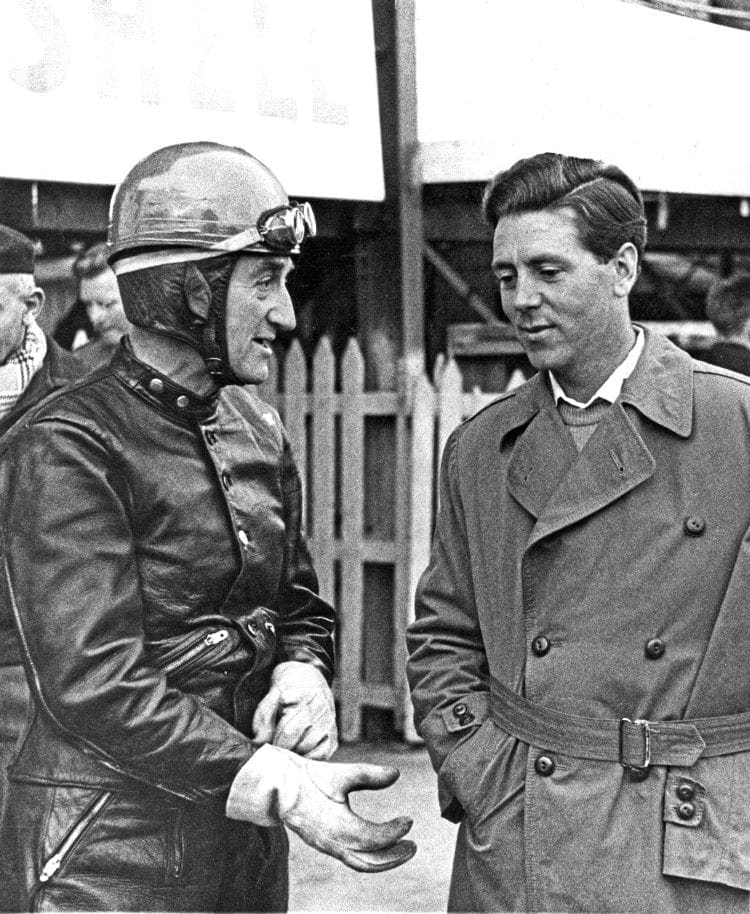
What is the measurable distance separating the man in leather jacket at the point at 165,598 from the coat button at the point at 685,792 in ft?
2.04

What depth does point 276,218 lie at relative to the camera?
2.58 meters

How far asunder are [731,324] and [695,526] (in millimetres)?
1388

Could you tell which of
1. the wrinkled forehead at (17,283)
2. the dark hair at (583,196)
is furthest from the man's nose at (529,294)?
the wrinkled forehead at (17,283)

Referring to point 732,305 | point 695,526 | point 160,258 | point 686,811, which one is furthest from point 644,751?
point 732,305

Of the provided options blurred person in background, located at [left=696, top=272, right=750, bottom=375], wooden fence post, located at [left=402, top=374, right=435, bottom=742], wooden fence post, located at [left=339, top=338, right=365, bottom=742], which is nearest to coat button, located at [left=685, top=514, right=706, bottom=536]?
blurred person in background, located at [left=696, top=272, right=750, bottom=375]

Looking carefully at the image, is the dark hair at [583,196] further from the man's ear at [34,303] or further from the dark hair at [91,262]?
the man's ear at [34,303]

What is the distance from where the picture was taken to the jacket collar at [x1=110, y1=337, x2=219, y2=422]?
256cm

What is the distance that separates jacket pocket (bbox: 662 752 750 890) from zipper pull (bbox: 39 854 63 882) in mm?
1259

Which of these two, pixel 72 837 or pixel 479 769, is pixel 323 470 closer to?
pixel 479 769

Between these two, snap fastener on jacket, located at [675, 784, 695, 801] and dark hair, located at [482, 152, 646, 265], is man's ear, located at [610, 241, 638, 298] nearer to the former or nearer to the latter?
dark hair, located at [482, 152, 646, 265]

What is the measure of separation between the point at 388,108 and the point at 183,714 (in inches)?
65.5

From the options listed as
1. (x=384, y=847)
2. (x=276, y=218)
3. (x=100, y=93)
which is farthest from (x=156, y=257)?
(x=384, y=847)

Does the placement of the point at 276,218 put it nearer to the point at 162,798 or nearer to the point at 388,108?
the point at 388,108

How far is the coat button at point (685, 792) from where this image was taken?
→ 2.38 meters
